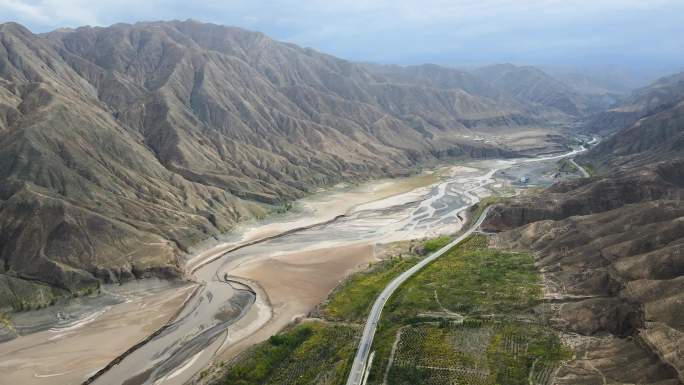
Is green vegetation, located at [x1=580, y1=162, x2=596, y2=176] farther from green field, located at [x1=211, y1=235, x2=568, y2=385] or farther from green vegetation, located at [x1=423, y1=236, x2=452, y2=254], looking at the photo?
green field, located at [x1=211, y1=235, x2=568, y2=385]

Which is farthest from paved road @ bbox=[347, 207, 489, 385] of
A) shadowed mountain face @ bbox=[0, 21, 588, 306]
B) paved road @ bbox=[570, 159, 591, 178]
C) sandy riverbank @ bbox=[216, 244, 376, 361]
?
paved road @ bbox=[570, 159, 591, 178]

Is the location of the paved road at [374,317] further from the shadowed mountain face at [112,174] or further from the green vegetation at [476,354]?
the shadowed mountain face at [112,174]

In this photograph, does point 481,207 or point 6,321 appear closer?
point 6,321

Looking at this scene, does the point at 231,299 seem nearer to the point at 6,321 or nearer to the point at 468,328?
the point at 6,321

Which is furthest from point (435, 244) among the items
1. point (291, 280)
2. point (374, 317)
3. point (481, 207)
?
point (374, 317)

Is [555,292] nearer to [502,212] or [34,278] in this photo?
[502,212]

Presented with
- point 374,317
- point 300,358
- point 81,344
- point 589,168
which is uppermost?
point 81,344

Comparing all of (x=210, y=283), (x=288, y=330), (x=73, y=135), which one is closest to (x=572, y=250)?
(x=288, y=330)
